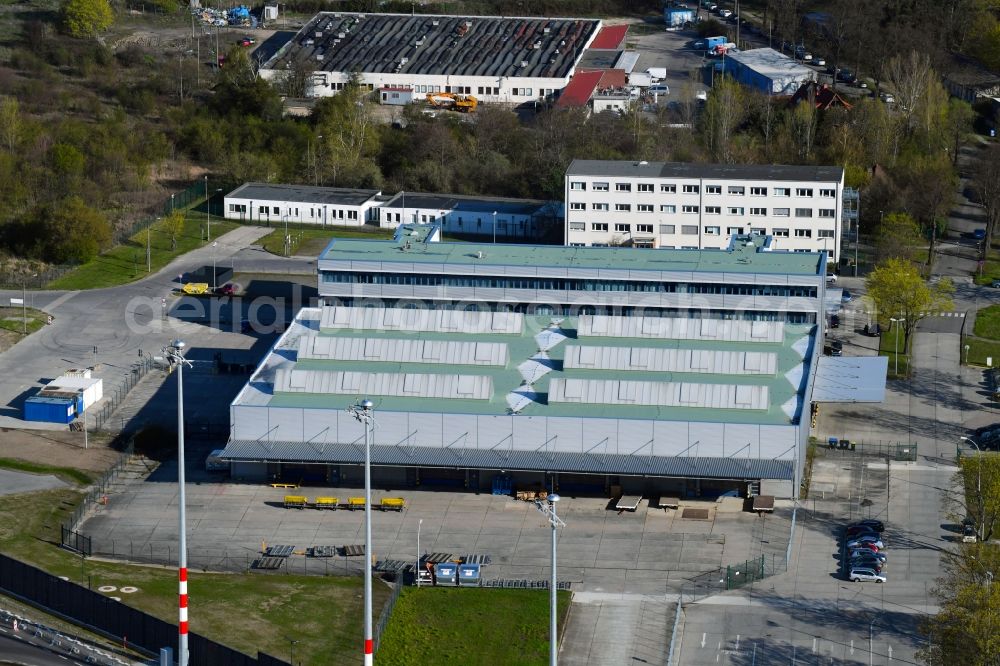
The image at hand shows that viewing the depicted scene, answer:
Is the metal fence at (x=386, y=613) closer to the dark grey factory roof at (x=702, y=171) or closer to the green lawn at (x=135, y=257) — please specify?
the green lawn at (x=135, y=257)

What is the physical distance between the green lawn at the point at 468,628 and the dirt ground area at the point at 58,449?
75.0ft

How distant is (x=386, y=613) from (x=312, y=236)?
206 ft

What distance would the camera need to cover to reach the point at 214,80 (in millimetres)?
168125

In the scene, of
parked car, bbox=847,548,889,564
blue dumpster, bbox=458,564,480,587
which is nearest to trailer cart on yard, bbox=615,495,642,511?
blue dumpster, bbox=458,564,480,587

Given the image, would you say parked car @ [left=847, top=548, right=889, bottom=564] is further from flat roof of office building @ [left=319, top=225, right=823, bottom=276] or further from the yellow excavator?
the yellow excavator

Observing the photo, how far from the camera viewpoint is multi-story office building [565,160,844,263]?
120812 millimetres

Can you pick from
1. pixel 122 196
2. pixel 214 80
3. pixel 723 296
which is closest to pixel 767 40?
pixel 214 80

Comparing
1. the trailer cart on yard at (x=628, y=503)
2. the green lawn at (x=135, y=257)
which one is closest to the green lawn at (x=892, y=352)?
the trailer cart on yard at (x=628, y=503)

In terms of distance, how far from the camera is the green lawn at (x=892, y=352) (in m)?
102

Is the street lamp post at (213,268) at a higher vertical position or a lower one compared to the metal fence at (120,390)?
higher

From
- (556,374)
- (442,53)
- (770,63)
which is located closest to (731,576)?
(556,374)

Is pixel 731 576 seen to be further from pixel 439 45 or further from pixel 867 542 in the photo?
pixel 439 45

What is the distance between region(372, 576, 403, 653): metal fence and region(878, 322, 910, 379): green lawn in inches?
1551

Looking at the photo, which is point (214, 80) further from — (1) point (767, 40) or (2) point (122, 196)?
(1) point (767, 40)
